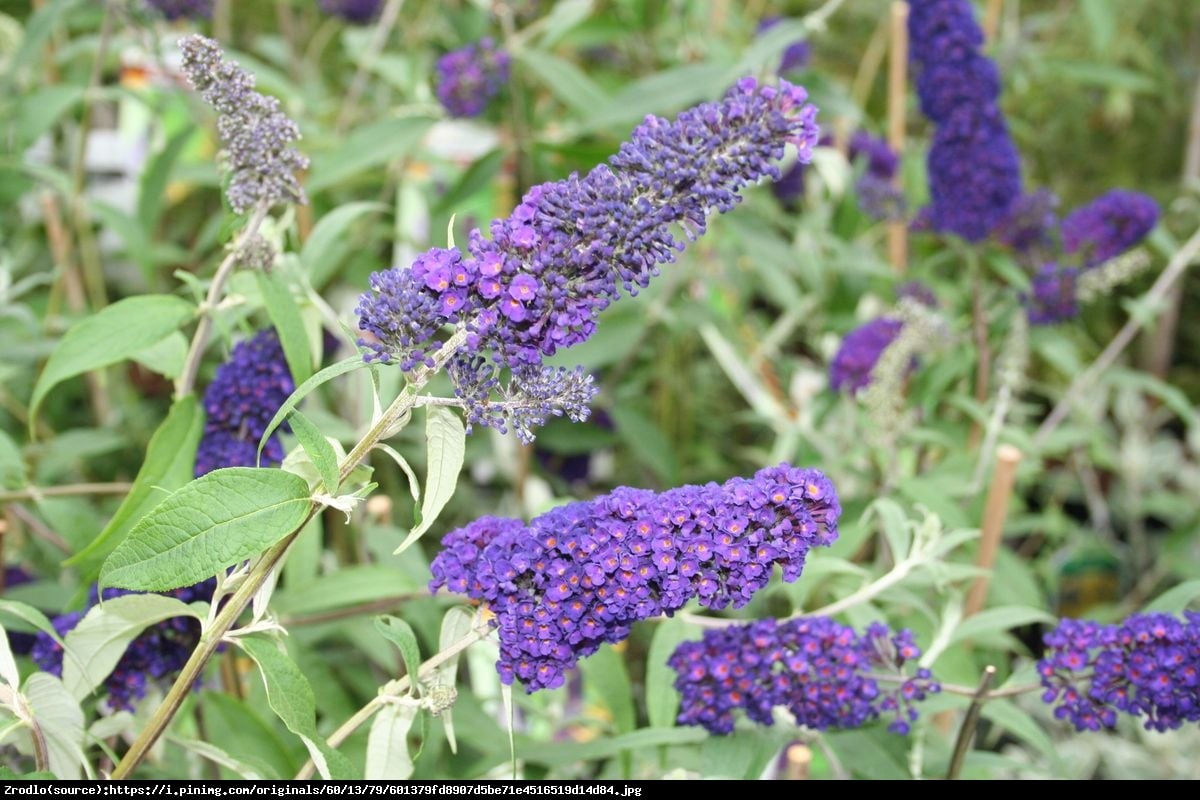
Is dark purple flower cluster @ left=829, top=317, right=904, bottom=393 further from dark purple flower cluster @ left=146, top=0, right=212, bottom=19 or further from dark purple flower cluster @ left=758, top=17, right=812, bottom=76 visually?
dark purple flower cluster @ left=146, top=0, right=212, bottom=19

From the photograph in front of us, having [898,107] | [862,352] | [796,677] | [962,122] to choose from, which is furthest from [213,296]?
[898,107]

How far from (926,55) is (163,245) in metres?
1.52

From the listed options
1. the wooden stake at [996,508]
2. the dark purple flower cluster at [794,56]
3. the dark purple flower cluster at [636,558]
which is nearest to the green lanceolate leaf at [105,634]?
the dark purple flower cluster at [636,558]

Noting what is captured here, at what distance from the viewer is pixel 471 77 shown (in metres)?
1.77

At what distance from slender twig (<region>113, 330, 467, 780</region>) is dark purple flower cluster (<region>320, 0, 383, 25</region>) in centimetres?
150

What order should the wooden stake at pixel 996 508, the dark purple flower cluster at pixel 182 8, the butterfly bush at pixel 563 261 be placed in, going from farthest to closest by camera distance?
the dark purple flower cluster at pixel 182 8, the wooden stake at pixel 996 508, the butterfly bush at pixel 563 261

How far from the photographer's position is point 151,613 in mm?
945

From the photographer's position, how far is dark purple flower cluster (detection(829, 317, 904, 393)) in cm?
173

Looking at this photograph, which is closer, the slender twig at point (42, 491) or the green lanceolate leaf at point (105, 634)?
the green lanceolate leaf at point (105, 634)

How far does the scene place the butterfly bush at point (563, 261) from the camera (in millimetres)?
789

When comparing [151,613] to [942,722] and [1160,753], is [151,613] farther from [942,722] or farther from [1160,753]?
[1160,753]

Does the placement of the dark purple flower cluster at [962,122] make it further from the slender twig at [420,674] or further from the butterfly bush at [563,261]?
the slender twig at [420,674]

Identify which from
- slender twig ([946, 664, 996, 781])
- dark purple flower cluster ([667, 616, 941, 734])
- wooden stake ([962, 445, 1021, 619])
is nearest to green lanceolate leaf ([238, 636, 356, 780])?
dark purple flower cluster ([667, 616, 941, 734])

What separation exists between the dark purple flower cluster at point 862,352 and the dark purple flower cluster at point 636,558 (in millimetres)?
893
